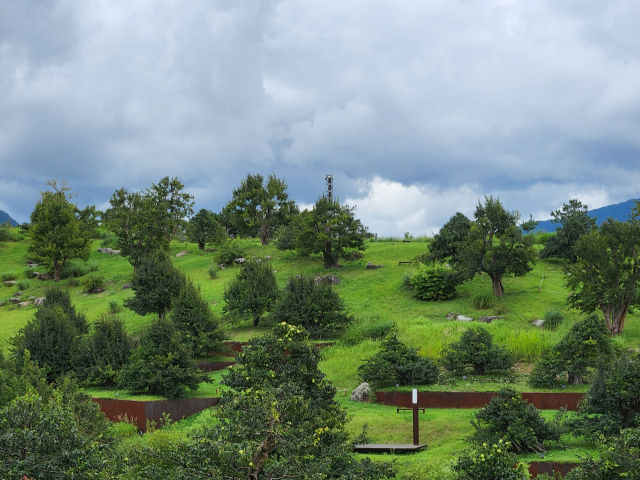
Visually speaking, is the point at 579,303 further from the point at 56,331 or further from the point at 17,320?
the point at 17,320

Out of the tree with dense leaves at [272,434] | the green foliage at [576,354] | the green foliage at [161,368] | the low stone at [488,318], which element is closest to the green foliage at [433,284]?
the low stone at [488,318]

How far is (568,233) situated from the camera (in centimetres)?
3475

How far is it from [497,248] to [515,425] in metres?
18.1

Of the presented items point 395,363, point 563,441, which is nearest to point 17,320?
point 395,363

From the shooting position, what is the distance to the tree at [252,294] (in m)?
26.5

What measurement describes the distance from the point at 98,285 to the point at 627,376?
34612 mm

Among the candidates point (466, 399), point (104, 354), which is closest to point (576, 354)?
point (466, 399)

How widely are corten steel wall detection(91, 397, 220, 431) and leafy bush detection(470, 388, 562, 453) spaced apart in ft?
28.7

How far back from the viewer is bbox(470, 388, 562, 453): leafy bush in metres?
10.6

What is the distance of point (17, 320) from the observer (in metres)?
32.0

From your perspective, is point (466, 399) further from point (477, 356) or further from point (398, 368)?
point (477, 356)

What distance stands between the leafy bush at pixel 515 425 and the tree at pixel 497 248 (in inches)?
658

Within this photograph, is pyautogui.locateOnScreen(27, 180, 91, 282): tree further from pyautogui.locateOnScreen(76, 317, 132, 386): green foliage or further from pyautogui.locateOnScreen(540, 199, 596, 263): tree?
pyautogui.locateOnScreen(540, 199, 596, 263): tree

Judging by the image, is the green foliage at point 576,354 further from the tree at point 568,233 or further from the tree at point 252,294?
the tree at point 568,233
